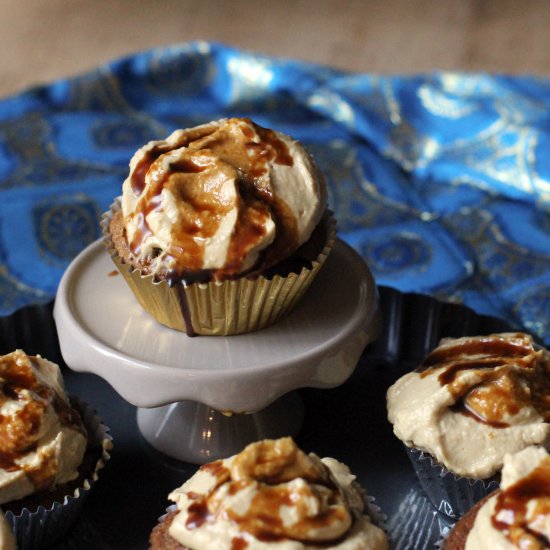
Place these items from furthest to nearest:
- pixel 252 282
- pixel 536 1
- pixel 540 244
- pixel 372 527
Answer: pixel 536 1 < pixel 540 244 < pixel 252 282 < pixel 372 527

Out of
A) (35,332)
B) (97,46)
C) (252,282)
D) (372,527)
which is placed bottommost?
(97,46)

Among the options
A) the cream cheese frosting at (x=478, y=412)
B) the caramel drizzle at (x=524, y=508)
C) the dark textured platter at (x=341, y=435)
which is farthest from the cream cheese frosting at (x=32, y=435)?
the caramel drizzle at (x=524, y=508)

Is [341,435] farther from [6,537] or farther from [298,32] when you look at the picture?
[298,32]

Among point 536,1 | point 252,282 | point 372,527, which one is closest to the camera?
point 372,527

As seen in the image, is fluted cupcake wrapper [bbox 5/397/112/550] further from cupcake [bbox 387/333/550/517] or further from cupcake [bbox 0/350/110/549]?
cupcake [bbox 387/333/550/517]

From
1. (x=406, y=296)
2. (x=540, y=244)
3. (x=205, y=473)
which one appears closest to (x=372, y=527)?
(x=205, y=473)

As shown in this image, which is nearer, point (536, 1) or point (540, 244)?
point (540, 244)

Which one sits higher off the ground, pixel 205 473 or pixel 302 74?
pixel 205 473

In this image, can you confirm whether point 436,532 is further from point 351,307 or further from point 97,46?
point 97,46
